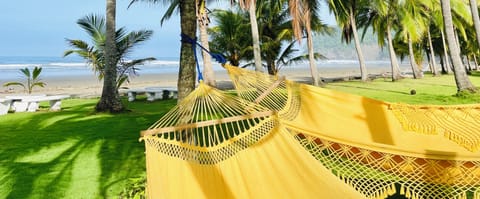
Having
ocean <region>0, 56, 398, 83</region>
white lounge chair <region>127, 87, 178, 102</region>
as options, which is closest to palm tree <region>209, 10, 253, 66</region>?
ocean <region>0, 56, 398, 83</region>

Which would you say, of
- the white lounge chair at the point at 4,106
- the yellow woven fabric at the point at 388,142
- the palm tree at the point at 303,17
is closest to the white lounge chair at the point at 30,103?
the white lounge chair at the point at 4,106

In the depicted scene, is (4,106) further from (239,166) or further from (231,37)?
(231,37)

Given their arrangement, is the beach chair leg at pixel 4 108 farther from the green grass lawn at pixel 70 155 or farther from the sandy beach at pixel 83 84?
the sandy beach at pixel 83 84

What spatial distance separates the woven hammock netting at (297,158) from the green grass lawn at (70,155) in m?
0.72

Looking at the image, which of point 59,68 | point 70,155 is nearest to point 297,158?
point 70,155

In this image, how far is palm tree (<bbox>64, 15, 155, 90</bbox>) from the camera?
680 cm

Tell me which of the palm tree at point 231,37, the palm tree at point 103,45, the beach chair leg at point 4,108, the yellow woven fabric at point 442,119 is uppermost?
the palm tree at point 231,37

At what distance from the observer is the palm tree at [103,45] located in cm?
680

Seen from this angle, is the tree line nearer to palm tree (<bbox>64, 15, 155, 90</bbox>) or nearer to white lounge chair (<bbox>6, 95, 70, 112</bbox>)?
palm tree (<bbox>64, 15, 155, 90</bbox>)

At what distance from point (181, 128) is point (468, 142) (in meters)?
1.83

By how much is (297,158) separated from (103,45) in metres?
6.75

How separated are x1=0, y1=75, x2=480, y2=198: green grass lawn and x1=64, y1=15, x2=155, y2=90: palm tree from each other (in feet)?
5.05

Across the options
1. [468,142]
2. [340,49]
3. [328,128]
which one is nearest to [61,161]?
[328,128]

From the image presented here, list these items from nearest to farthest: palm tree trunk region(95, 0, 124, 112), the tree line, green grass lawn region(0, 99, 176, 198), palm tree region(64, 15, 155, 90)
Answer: green grass lawn region(0, 99, 176, 198) < palm tree trunk region(95, 0, 124, 112) < palm tree region(64, 15, 155, 90) < the tree line
